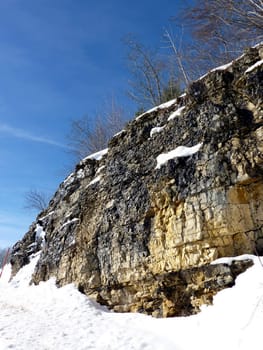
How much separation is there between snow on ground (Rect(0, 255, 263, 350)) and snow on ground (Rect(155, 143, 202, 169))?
3.01m

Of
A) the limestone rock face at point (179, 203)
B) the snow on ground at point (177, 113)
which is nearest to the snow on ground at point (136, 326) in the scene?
the limestone rock face at point (179, 203)

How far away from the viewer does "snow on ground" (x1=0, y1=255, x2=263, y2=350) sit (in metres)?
5.23

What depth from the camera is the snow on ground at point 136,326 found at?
5.23 m

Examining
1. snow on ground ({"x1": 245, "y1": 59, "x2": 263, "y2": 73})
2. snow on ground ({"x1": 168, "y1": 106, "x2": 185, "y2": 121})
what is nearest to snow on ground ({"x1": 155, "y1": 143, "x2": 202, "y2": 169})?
snow on ground ({"x1": 168, "y1": 106, "x2": 185, "y2": 121})

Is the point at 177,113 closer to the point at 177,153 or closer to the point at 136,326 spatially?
the point at 177,153

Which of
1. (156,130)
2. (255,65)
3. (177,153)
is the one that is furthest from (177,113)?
(255,65)

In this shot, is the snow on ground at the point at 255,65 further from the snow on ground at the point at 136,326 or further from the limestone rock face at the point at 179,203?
the snow on ground at the point at 136,326

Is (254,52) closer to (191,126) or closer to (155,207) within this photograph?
(191,126)

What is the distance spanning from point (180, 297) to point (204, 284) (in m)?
0.94

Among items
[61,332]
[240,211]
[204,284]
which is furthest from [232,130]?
[61,332]

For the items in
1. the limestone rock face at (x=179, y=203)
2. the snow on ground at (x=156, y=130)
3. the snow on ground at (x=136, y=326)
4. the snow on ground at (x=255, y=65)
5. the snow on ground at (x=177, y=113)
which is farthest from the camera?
the snow on ground at (x=156, y=130)

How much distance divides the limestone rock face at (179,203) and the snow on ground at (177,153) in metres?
0.03

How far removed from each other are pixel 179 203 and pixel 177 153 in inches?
54.0

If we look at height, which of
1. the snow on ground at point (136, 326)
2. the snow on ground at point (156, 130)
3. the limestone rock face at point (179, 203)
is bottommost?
the snow on ground at point (136, 326)
